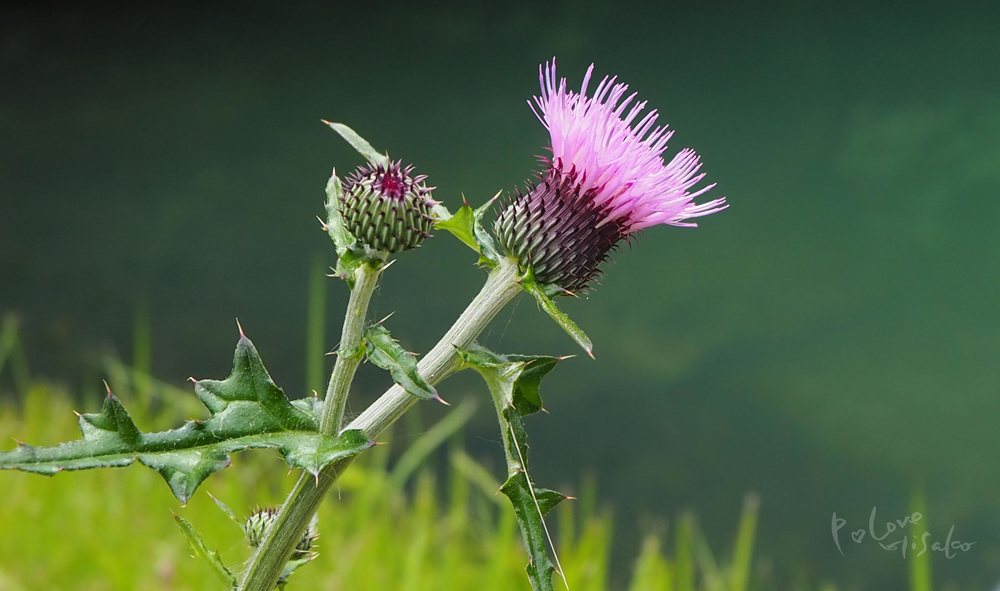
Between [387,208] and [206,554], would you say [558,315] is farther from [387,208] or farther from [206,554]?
[206,554]

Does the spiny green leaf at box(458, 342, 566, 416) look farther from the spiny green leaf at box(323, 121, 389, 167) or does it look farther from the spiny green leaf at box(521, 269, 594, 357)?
the spiny green leaf at box(323, 121, 389, 167)

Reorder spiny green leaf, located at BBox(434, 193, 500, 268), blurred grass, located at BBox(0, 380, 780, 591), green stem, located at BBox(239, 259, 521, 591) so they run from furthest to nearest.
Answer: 1. blurred grass, located at BBox(0, 380, 780, 591)
2. spiny green leaf, located at BBox(434, 193, 500, 268)
3. green stem, located at BBox(239, 259, 521, 591)

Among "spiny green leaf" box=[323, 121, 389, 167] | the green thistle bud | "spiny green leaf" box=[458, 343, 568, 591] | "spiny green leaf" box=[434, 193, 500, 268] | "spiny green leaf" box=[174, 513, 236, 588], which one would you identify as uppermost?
"spiny green leaf" box=[323, 121, 389, 167]

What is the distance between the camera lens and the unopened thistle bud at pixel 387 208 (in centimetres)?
171

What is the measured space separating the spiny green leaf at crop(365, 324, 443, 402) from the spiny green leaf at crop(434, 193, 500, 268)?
0.30 metres

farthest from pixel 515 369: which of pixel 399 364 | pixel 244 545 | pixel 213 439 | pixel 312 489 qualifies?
pixel 244 545

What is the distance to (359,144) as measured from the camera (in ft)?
6.20

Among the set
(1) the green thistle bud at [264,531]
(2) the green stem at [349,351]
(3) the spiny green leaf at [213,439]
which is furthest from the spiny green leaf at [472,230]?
(1) the green thistle bud at [264,531]

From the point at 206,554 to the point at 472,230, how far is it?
82 centimetres

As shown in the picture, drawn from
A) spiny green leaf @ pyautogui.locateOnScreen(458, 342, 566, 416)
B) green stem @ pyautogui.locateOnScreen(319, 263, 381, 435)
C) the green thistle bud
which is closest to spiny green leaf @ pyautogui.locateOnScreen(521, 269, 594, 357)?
spiny green leaf @ pyautogui.locateOnScreen(458, 342, 566, 416)

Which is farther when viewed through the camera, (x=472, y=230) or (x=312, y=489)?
(x=472, y=230)

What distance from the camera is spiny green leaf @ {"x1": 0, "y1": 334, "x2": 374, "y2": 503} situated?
1.32m

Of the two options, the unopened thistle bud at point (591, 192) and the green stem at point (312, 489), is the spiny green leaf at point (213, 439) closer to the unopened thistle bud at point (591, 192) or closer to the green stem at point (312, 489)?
the green stem at point (312, 489)

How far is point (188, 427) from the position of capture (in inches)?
55.6
